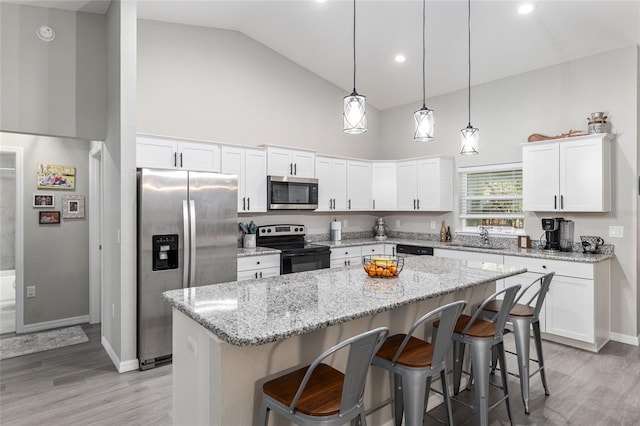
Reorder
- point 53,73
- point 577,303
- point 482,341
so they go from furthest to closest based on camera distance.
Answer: point 577,303, point 53,73, point 482,341

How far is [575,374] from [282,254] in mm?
3063

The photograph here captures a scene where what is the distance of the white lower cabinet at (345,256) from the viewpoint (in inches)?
202

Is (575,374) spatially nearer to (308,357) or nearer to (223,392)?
(308,357)

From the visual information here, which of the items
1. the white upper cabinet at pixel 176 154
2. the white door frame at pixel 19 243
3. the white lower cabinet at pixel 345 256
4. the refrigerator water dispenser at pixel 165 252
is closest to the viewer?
the refrigerator water dispenser at pixel 165 252

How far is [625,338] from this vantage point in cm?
400

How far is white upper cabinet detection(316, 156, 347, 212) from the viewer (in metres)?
5.37

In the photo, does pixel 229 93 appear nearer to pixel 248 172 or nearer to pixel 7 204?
pixel 248 172

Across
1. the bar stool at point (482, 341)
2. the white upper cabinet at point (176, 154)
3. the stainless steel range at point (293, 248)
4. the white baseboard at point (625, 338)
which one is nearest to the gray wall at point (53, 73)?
the white upper cabinet at point (176, 154)

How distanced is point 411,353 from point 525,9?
3.50 metres

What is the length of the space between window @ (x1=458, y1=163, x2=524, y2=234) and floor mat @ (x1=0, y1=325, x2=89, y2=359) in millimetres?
5152

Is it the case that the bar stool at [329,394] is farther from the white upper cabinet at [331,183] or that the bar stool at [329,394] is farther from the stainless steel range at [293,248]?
the white upper cabinet at [331,183]

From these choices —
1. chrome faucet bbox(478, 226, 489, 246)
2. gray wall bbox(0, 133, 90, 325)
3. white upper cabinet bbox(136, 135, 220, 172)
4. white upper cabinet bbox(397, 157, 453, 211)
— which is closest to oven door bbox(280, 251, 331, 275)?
white upper cabinet bbox(136, 135, 220, 172)

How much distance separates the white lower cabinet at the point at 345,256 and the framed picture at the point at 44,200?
11.4 feet

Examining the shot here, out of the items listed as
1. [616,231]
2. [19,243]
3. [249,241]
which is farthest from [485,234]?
[19,243]
